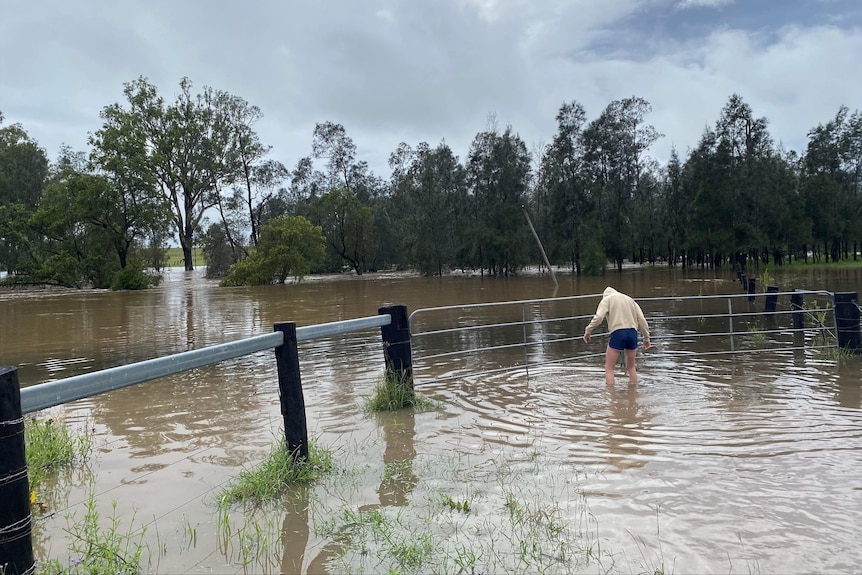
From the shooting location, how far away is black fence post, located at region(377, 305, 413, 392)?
6629 mm

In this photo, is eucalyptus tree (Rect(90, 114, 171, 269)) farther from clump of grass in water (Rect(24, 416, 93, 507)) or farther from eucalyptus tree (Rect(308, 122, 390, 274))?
clump of grass in water (Rect(24, 416, 93, 507))

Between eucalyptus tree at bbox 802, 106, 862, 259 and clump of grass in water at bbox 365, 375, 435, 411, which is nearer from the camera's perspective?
clump of grass in water at bbox 365, 375, 435, 411

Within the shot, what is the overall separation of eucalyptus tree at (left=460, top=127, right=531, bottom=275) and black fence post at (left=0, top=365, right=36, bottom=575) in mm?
53518

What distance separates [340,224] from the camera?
6556 cm

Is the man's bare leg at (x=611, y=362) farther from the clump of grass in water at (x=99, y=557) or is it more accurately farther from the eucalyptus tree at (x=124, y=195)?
the eucalyptus tree at (x=124, y=195)

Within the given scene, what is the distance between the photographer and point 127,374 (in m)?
3.41

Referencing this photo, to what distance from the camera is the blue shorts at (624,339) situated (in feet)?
26.0

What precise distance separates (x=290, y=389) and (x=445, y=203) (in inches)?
2247

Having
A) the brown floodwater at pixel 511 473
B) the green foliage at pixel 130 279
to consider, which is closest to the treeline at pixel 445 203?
the green foliage at pixel 130 279

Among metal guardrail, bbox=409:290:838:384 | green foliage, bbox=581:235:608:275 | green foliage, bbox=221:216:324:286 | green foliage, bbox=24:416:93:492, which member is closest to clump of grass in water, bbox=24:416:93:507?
green foliage, bbox=24:416:93:492

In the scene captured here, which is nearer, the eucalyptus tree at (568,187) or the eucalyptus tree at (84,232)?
the eucalyptus tree at (84,232)

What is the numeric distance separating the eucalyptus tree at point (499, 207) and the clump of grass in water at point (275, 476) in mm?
51123

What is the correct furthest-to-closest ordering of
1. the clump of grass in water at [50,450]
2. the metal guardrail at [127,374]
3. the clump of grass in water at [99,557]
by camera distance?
the clump of grass in water at [50,450]
the clump of grass in water at [99,557]
the metal guardrail at [127,374]

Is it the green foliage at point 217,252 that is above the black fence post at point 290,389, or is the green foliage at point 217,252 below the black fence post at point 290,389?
above
